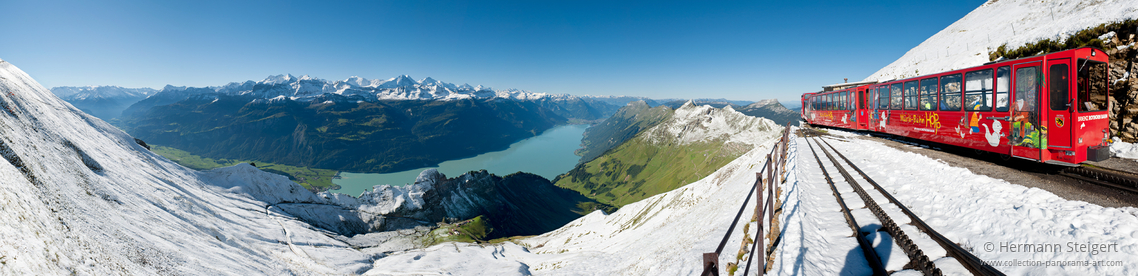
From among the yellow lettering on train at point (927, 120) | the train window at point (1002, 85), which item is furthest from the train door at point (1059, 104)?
the yellow lettering on train at point (927, 120)

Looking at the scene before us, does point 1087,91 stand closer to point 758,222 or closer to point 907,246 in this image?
point 907,246

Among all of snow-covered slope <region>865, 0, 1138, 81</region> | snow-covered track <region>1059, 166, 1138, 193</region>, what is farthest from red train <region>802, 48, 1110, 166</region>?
snow-covered slope <region>865, 0, 1138, 81</region>

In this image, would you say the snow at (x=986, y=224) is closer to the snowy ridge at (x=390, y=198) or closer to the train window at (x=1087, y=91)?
the train window at (x=1087, y=91)

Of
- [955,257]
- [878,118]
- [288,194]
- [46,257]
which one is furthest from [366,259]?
[878,118]

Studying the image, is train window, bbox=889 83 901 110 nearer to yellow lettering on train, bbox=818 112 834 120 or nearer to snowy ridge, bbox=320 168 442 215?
yellow lettering on train, bbox=818 112 834 120

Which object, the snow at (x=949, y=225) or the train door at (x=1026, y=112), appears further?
the train door at (x=1026, y=112)

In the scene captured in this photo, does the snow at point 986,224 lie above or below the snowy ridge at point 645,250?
above

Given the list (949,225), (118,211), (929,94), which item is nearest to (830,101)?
(929,94)
